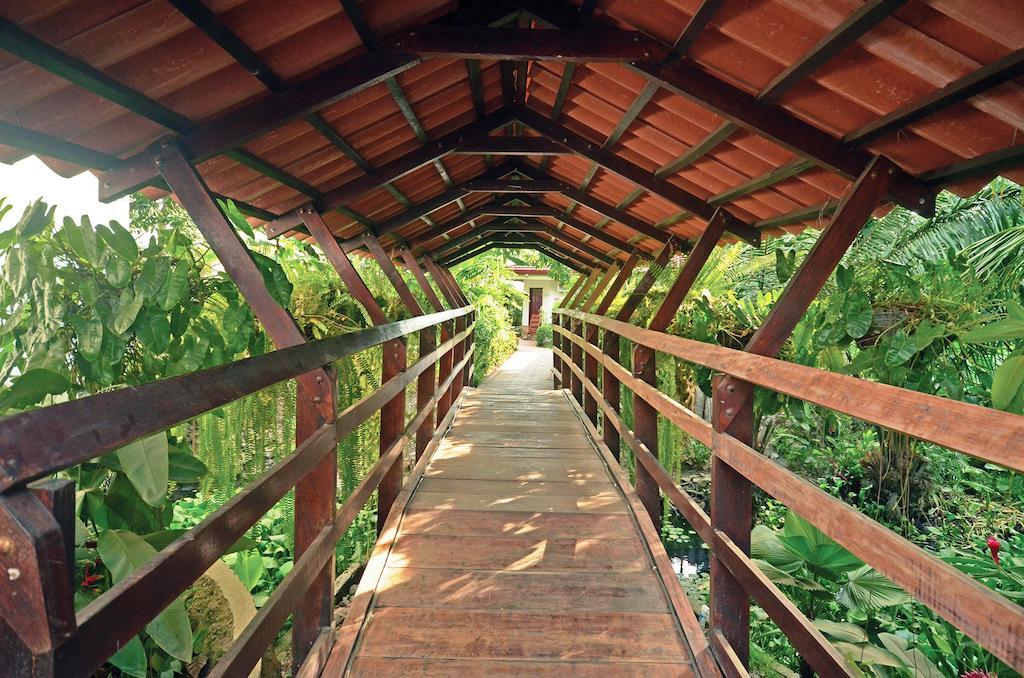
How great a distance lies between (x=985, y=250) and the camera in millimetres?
5746

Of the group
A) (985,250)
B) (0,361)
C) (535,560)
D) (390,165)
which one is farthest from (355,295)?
(985,250)

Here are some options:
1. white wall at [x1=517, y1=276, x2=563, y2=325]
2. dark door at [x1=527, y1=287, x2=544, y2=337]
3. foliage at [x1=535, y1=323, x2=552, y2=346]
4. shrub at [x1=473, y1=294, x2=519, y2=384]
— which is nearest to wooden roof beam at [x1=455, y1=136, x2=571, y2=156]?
shrub at [x1=473, y1=294, x2=519, y2=384]

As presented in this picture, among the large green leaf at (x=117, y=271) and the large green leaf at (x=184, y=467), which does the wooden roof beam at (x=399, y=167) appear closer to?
the large green leaf at (x=117, y=271)

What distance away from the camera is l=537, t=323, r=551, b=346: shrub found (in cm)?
2414

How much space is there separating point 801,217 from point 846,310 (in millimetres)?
746

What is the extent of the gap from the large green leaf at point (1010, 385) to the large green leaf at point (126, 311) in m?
2.32

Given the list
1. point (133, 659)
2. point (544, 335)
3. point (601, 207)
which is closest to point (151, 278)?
point (133, 659)

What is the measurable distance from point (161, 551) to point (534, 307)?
1039 inches

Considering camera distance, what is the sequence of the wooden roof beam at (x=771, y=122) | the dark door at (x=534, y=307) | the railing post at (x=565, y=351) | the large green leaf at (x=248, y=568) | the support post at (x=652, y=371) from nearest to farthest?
the wooden roof beam at (x=771, y=122) → the support post at (x=652, y=371) → the large green leaf at (x=248, y=568) → the railing post at (x=565, y=351) → the dark door at (x=534, y=307)

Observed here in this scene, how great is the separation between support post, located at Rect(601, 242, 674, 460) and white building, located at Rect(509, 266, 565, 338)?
19047 mm

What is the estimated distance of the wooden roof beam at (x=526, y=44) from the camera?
2.60 m

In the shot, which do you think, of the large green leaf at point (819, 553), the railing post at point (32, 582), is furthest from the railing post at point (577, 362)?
the railing post at point (32, 582)

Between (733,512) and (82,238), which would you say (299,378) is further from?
(733,512)

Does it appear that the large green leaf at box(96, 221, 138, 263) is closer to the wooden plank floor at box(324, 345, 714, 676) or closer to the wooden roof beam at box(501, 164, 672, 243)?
the wooden plank floor at box(324, 345, 714, 676)
